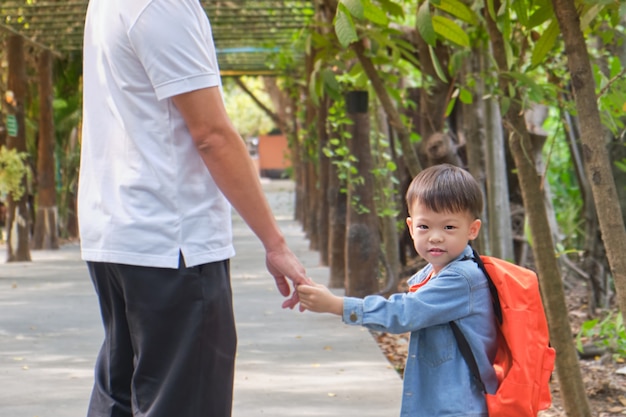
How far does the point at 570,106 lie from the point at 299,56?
1462cm

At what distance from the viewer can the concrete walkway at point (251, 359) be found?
6059 mm

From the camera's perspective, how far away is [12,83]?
1652 cm

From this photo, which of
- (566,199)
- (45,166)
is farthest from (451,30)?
(45,166)

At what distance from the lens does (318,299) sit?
3.10 metres

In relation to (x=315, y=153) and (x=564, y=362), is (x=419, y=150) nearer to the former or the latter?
(x=315, y=153)

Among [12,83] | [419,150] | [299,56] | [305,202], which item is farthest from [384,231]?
[305,202]

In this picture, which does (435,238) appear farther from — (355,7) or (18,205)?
(18,205)

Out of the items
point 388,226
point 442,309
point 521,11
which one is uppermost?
point 521,11

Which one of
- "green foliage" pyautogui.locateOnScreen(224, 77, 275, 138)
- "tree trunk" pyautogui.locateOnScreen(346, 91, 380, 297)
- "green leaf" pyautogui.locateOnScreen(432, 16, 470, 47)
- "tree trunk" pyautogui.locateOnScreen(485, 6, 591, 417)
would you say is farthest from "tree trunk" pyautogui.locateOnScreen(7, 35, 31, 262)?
"green foliage" pyautogui.locateOnScreen(224, 77, 275, 138)

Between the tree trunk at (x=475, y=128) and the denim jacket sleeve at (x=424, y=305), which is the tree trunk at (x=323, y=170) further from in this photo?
the denim jacket sleeve at (x=424, y=305)

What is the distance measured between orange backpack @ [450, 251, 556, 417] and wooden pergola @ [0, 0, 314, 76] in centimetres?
1046

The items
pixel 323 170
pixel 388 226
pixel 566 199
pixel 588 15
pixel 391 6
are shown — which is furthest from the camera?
pixel 323 170

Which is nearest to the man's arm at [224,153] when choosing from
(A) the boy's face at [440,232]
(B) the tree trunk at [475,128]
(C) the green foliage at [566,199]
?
(A) the boy's face at [440,232]

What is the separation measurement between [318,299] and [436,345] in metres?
0.40
